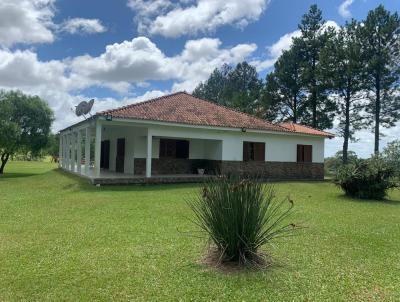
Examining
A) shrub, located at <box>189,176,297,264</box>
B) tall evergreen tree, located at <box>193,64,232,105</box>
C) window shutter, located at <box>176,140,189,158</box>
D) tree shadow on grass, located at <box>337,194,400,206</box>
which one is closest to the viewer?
shrub, located at <box>189,176,297,264</box>

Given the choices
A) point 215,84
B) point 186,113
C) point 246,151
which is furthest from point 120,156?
point 215,84

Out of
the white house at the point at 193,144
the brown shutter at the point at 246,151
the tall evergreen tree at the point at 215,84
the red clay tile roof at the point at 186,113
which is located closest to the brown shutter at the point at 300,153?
the white house at the point at 193,144

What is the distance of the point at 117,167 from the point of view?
2208 cm

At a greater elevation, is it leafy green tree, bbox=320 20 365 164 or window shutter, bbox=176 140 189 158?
leafy green tree, bbox=320 20 365 164

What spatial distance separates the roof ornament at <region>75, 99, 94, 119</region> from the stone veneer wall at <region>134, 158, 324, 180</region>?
355 cm

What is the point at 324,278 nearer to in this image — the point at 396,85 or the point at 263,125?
the point at 263,125

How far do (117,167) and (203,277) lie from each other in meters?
17.9

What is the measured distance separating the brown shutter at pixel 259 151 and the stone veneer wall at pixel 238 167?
283 millimetres

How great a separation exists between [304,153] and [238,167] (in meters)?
5.21

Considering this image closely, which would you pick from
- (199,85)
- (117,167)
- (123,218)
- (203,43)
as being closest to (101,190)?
(123,218)

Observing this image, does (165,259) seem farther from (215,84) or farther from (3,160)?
(215,84)

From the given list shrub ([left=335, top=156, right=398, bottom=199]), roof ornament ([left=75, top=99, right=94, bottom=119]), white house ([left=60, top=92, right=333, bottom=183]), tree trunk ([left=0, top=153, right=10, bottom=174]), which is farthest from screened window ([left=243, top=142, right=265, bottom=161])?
tree trunk ([left=0, top=153, right=10, bottom=174])

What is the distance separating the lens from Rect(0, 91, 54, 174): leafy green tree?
1002 inches

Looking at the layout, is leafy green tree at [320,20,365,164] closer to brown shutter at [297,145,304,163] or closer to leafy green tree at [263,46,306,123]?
leafy green tree at [263,46,306,123]
